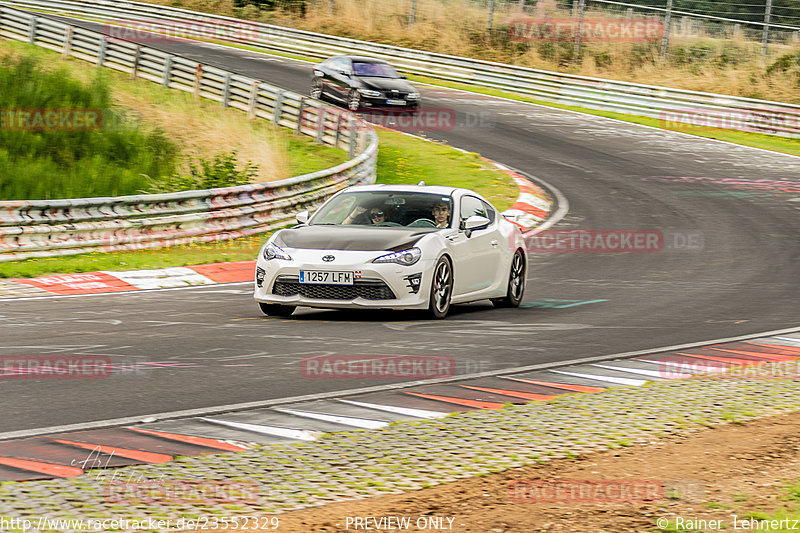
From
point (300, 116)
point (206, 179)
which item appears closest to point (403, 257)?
point (206, 179)

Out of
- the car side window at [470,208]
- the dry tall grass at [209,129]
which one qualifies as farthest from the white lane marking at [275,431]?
the dry tall grass at [209,129]

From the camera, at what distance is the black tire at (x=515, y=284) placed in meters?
13.3

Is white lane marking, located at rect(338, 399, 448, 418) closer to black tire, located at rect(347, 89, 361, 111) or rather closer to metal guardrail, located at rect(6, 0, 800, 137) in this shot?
black tire, located at rect(347, 89, 361, 111)

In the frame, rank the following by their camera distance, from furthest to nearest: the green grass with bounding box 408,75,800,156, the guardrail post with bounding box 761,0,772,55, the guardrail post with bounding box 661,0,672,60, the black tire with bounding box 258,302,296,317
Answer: the guardrail post with bounding box 661,0,672,60 < the guardrail post with bounding box 761,0,772,55 < the green grass with bounding box 408,75,800,156 < the black tire with bounding box 258,302,296,317

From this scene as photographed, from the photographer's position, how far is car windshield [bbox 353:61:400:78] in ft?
109

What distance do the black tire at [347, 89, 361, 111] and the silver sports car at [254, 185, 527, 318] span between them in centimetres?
2022

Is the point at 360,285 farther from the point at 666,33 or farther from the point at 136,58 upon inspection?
the point at 666,33

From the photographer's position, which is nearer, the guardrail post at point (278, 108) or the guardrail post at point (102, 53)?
the guardrail post at point (278, 108)

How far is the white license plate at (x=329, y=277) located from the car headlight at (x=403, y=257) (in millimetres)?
304

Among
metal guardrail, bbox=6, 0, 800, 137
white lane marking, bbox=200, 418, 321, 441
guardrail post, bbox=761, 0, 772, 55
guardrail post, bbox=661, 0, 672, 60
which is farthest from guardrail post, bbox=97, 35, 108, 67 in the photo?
white lane marking, bbox=200, 418, 321, 441

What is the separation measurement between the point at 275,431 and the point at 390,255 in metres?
4.85

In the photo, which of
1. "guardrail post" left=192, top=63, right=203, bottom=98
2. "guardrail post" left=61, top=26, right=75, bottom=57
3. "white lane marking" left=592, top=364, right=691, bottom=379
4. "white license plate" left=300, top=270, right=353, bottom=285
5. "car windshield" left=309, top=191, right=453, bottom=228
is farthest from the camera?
"guardrail post" left=61, top=26, right=75, bottom=57

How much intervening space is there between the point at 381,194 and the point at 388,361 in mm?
3843

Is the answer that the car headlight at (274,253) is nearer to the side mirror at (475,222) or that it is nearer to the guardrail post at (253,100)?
the side mirror at (475,222)
